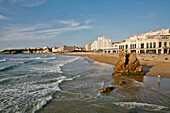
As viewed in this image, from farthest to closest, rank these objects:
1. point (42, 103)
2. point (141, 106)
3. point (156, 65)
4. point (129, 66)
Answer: point (156, 65) < point (129, 66) < point (42, 103) < point (141, 106)

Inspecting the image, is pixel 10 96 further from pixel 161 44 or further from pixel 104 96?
pixel 161 44

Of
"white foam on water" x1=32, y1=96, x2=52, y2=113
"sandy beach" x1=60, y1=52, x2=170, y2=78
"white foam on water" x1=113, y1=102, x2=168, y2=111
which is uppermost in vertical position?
"sandy beach" x1=60, y1=52, x2=170, y2=78

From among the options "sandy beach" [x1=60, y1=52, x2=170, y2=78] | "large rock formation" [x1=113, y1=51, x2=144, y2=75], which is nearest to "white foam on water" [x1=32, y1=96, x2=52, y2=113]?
"large rock formation" [x1=113, y1=51, x2=144, y2=75]

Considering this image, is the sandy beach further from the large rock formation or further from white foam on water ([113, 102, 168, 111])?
white foam on water ([113, 102, 168, 111])

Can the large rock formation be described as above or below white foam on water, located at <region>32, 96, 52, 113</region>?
above

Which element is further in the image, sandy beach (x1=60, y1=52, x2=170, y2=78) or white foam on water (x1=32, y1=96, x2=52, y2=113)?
sandy beach (x1=60, y1=52, x2=170, y2=78)

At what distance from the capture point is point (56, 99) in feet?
24.1

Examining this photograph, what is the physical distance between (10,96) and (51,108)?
12.3ft

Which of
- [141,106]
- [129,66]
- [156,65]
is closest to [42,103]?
[141,106]

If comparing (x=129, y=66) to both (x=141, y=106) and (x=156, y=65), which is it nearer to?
(x=141, y=106)

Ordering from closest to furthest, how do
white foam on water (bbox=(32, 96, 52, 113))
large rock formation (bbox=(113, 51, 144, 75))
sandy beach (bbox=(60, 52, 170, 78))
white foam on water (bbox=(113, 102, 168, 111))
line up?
white foam on water (bbox=(113, 102, 168, 111)), white foam on water (bbox=(32, 96, 52, 113)), large rock formation (bbox=(113, 51, 144, 75)), sandy beach (bbox=(60, 52, 170, 78))

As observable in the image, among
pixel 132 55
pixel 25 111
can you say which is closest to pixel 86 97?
pixel 25 111

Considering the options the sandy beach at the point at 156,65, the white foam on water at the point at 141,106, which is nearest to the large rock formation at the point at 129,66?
the sandy beach at the point at 156,65

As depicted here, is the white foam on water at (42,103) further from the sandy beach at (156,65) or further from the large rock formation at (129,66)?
the sandy beach at (156,65)
